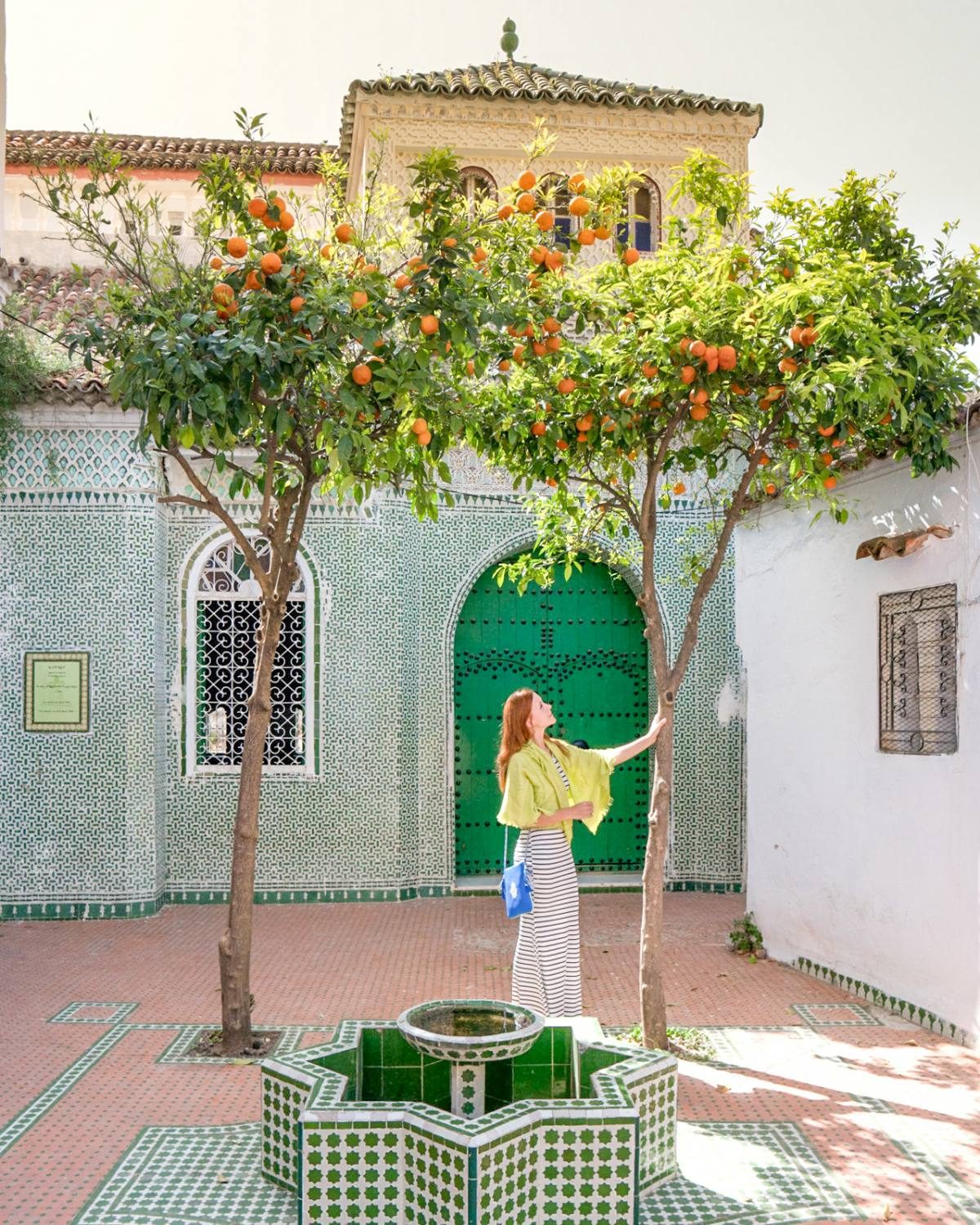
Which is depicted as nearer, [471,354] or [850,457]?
[471,354]

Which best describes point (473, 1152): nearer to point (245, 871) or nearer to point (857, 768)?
point (245, 871)

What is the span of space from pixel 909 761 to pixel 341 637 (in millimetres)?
4095

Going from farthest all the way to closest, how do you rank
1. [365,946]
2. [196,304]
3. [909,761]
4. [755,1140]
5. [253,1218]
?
[365,946] → [909,761] → [196,304] → [755,1140] → [253,1218]

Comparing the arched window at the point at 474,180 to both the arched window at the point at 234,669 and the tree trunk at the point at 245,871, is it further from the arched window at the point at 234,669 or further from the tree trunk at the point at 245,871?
the tree trunk at the point at 245,871

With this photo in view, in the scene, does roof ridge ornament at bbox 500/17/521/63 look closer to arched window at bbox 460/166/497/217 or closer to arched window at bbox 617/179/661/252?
arched window at bbox 460/166/497/217

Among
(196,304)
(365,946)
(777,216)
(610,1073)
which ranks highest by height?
(777,216)

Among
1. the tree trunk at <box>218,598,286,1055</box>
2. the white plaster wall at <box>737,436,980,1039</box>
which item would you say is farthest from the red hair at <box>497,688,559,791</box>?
the white plaster wall at <box>737,436,980,1039</box>

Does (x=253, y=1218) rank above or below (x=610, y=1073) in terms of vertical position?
below

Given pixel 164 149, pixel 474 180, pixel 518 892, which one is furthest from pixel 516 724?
pixel 164 149

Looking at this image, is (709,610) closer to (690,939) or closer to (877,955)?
(690,939)

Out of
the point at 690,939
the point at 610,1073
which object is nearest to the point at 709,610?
the point at 690,939

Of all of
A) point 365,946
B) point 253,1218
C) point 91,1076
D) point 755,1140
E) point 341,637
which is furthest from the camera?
point 341,637

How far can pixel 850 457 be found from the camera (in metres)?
5.55

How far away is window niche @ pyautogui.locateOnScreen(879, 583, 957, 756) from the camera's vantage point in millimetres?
5117
